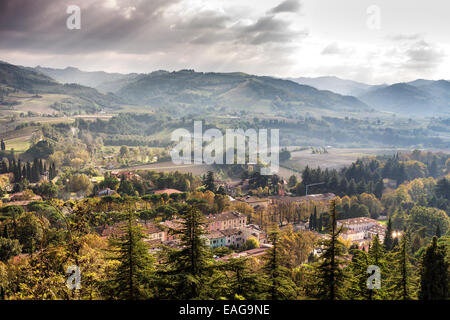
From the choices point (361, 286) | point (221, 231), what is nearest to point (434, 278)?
point (361, 286)

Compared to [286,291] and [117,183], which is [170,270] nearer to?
[286,291]

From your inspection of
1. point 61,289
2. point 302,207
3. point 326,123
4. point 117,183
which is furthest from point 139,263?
point 326,123

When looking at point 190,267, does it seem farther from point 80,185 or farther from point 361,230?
point 80,185

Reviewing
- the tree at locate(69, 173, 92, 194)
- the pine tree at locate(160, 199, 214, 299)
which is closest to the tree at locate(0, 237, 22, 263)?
the pine tree at locate(160, 199, 214, 299)

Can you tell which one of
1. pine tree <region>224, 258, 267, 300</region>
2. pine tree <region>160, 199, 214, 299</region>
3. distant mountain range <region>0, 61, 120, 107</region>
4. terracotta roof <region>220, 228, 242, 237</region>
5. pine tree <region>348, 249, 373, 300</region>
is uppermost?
distant mountain range <region>0, 61, 120, 107</region>

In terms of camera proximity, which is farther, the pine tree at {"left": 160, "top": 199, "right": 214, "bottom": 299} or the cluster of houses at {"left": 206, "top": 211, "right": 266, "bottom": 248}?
the cluster of houses at {"left": 206, "top": 211, "right": 266, "bottom": 248}

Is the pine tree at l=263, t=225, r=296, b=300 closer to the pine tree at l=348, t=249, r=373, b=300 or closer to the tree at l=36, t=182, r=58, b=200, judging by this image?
the pine tree at l=348, t=249, r=373, b=300

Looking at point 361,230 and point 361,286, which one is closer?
point 361,286
